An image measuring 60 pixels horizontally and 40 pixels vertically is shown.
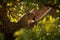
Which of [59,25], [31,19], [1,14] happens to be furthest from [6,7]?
[59,25]

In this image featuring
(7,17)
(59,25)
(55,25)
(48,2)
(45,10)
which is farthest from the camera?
(45,10)

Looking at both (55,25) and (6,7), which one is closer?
(55,25)

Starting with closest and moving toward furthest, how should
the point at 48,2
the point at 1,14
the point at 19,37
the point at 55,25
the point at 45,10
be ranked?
the point at 19,37
the point at 55,25
the point at 48,2
the point at 1,14
the point at 45,10

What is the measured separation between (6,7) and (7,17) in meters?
0.21

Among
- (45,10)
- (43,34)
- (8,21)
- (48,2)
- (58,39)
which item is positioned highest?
(45,10)

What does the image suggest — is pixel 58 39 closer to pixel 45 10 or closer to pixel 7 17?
pixel 7 17

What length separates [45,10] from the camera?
5711mm

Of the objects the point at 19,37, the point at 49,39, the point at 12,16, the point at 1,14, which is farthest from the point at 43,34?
the point at 12,16

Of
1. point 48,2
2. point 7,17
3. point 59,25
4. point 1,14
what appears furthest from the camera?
point 7,17

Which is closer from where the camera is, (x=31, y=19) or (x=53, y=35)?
(x=53, y=35)

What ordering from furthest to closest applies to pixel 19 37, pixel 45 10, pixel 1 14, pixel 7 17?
pixel 45 10
pixel 7 17
pixel 1 14
pixel 19 37

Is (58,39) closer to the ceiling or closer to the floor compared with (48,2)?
closer to the floor

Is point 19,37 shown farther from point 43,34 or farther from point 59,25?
point 59,25

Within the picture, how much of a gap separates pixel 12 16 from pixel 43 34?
1958mm
